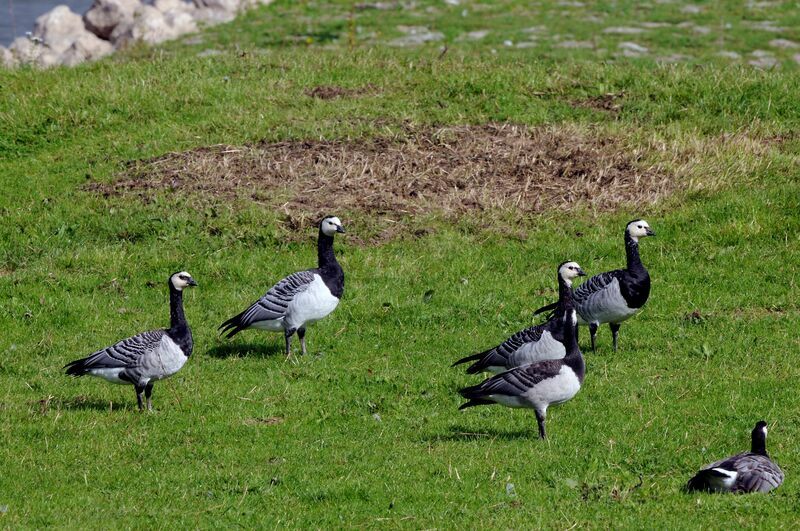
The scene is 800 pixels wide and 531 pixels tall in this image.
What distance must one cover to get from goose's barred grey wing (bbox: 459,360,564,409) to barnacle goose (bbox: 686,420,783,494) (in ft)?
6.80

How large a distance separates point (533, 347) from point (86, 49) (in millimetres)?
28936

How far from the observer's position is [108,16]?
4062 centimetres

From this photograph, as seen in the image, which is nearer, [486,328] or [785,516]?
[785,516]

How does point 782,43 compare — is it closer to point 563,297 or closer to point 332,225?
point 332,225

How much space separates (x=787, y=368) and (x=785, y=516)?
460 cm

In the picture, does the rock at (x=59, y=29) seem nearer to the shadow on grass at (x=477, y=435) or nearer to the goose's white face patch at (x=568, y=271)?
the goose's white face patch at (x=568, y=271)

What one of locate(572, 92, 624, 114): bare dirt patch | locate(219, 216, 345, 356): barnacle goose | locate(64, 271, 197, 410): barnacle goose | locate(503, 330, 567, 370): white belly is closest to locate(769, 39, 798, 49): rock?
locate(572, 92, 624, 114): bare dirt patch

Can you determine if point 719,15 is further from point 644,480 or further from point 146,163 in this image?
point 644,480

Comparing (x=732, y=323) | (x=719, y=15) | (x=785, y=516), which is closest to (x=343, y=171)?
(x=732, y=323)

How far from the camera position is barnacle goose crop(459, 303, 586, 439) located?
12.8 meters

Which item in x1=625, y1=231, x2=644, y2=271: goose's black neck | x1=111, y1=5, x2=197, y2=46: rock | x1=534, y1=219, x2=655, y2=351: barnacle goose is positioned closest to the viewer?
x1=534, y1=219, x2=655, y2=351: barnacle goose

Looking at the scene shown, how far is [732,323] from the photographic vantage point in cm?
1700

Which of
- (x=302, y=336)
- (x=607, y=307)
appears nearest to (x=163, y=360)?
(x=302, y=336)

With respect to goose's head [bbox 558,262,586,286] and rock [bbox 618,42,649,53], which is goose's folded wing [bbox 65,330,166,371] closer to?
goose's head [bbox 558,262,586,286]
